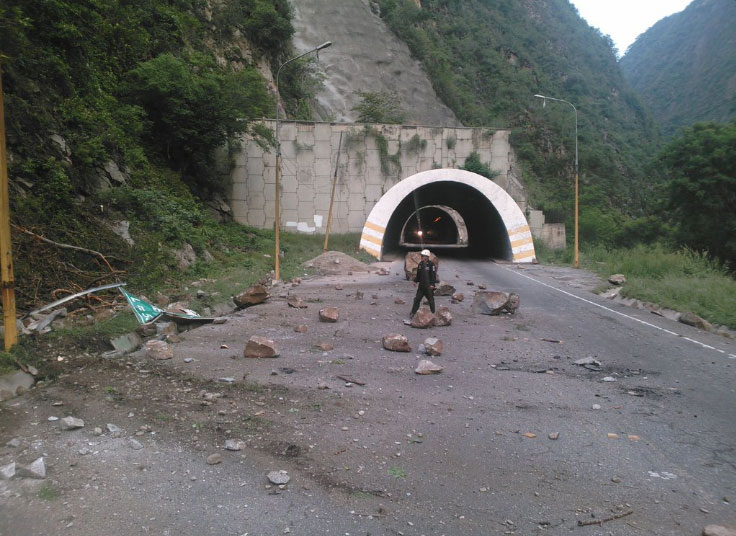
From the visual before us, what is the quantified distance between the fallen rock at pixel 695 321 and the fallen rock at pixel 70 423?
1097cm

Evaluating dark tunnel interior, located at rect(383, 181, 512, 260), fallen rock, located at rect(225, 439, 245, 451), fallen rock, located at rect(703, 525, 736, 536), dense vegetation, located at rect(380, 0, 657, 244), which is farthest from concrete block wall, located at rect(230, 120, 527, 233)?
fallen rock, located at rect(703, 525, 736, 536)

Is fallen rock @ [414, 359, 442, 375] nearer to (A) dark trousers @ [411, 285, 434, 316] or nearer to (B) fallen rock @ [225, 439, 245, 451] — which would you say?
(B) fallen rock @ [225, 439, 245, 451]

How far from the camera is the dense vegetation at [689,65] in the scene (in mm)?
67375

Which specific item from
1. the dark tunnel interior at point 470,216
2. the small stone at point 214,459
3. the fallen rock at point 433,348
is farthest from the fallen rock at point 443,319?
the dark tunnel interior at point 470,216

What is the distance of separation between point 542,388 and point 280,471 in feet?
12.0

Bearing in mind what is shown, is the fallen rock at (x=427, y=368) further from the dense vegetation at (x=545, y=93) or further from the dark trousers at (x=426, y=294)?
the dense vegetation at (x=545, y=93)

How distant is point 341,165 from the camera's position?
27.6 m

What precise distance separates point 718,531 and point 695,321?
28.9 feet

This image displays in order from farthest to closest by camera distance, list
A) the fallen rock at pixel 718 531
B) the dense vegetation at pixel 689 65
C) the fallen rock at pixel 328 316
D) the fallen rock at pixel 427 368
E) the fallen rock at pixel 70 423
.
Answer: the dense vegetation at pixel 689 65 → the fallen rock at pixel 328 316 → the fallen rock at pixel 427 368 → the fallen rock at pixel 70 423 → the fallen rock at pixel 718 531

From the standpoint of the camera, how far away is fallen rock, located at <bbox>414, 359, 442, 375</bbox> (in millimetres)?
6918

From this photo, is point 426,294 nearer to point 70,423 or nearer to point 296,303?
point 296,303

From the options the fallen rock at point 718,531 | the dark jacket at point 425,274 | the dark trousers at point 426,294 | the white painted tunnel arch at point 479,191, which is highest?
the white painted tunnel arch at point 479,191

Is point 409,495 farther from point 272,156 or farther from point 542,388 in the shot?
point 272,156

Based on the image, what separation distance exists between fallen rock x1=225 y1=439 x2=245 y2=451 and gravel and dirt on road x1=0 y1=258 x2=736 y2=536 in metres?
0.01
